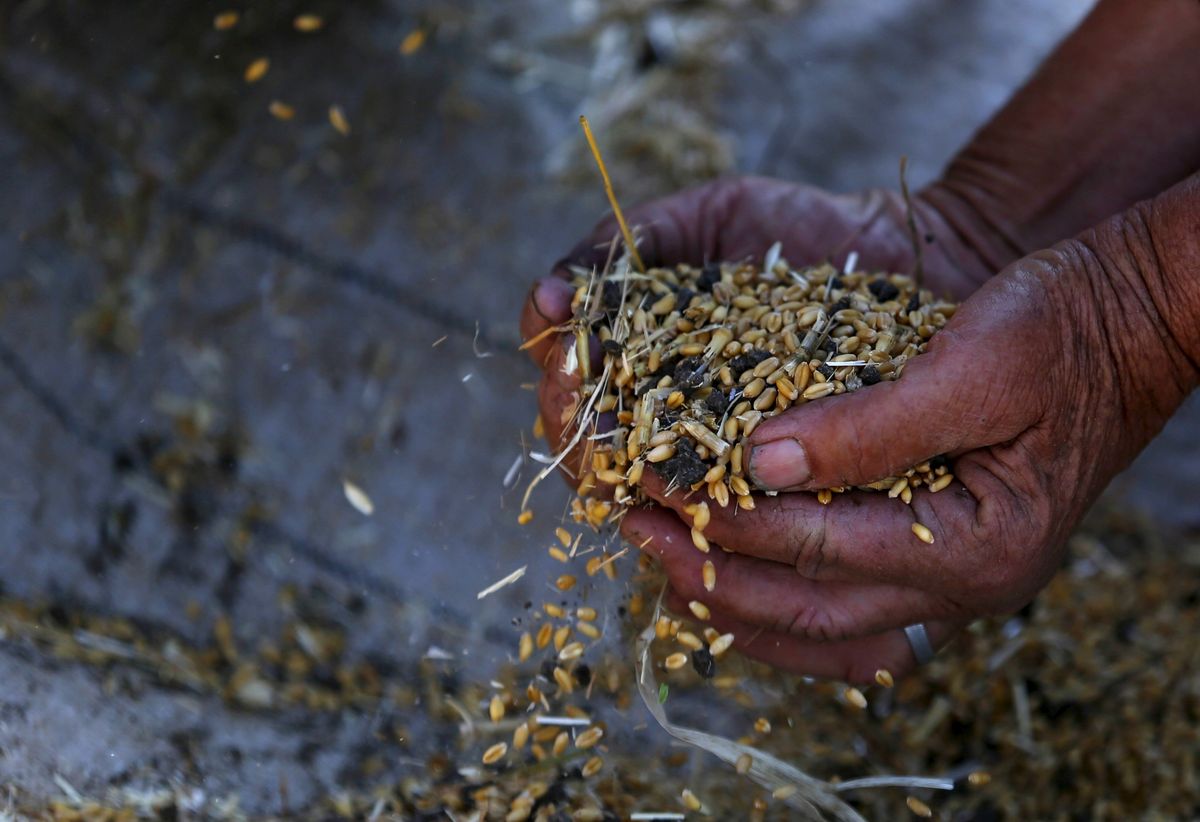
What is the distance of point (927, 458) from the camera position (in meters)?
1.85

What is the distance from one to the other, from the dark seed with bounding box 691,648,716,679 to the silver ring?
424 mm

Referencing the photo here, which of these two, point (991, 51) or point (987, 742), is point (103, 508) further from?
point (991, 51)

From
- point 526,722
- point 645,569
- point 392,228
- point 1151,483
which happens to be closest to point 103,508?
point 392,228

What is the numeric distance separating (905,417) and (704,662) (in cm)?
61

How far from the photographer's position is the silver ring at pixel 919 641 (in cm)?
225

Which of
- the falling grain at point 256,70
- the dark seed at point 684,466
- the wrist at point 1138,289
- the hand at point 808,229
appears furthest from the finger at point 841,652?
the falling grain at point 256,70

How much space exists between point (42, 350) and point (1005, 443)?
247 centimetres

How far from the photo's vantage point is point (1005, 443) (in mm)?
1902

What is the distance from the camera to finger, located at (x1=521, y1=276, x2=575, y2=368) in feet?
6.56

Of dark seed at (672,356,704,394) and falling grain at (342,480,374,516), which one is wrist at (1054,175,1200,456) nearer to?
dark seed at (672,356,704,394)

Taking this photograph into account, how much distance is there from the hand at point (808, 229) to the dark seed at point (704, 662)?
0.77 m

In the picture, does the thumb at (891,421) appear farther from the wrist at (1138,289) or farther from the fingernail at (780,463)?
the wrist at (1138,289)

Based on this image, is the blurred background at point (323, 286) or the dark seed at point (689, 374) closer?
the dark seed at point (689, 374)

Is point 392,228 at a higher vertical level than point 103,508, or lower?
higher
